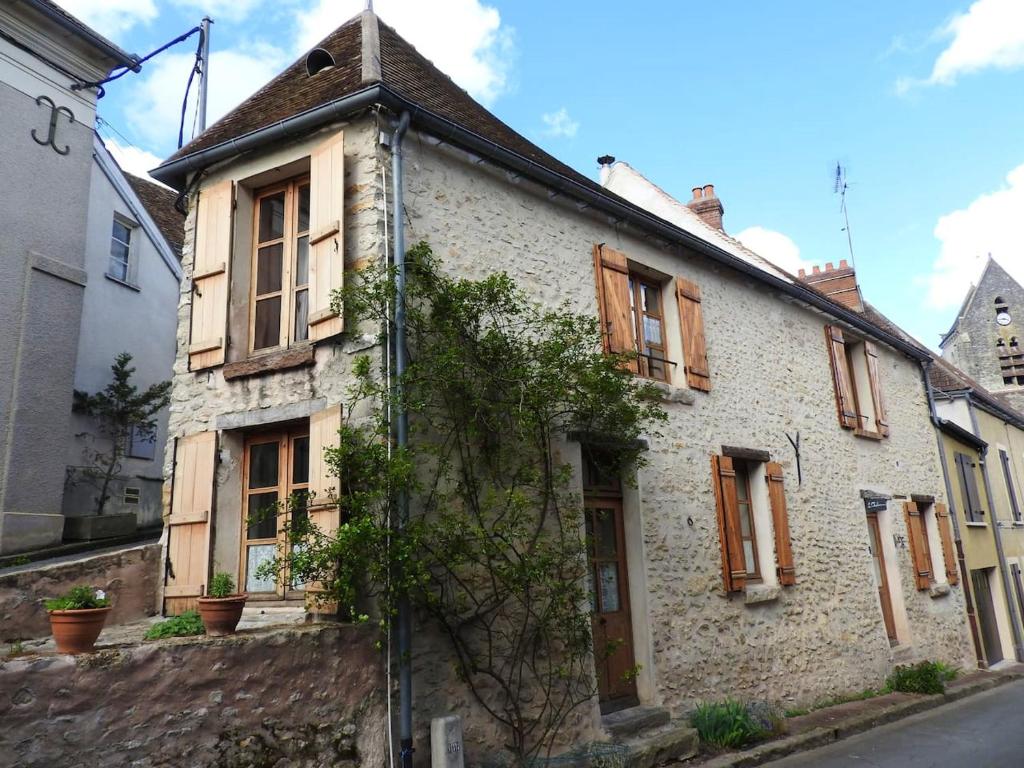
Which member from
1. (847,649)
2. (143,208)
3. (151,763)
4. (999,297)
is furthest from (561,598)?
(999,297)

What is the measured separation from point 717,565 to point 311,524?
4149mm

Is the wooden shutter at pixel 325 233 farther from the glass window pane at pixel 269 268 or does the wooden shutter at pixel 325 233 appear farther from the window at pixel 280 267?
the glass window pane at pixel 269 268

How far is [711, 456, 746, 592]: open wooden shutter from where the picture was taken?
7.54m

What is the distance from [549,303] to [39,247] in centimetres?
530

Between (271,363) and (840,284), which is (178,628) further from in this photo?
(840,284)

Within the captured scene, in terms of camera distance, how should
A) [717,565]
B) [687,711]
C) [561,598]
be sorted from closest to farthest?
[561,598] < [687,711] < [717,565]

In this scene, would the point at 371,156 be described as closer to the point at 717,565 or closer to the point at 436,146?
the point at 436,146

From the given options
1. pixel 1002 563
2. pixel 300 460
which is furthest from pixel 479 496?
pixel 1002 563

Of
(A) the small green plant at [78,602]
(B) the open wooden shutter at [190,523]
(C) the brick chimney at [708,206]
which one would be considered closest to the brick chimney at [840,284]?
(C) the brick chimney at [708,206]

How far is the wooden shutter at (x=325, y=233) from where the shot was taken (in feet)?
18.2

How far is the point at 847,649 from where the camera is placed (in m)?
9.12

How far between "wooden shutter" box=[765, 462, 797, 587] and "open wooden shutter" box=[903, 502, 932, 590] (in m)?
3.57

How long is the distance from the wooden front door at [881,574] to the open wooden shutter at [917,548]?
0.58 metres

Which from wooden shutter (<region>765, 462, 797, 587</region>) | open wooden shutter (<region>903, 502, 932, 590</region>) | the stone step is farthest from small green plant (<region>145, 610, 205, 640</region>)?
open wooden shutter (<region>903, 502, 932, 590</region>)
